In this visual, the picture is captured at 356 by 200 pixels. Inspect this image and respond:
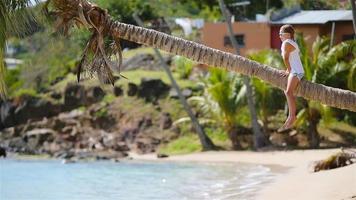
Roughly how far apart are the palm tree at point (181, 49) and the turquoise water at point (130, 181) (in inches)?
197

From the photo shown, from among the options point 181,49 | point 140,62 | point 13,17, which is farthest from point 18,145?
point 181,49

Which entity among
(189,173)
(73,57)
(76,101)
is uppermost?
(73,57)

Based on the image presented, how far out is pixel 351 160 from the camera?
1714 centimetres

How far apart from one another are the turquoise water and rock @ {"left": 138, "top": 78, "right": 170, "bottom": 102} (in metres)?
9.57

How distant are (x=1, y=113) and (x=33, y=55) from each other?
8.37 meters

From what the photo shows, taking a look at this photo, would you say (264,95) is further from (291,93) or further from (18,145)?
(291,93)

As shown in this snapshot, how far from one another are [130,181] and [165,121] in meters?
14.1

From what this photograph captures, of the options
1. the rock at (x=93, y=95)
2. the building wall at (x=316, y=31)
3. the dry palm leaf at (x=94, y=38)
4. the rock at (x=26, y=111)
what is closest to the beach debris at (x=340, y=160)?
the dry palm leaf at (x=94, y=38)

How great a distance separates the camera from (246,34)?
128 feet

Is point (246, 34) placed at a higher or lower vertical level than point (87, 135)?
higher

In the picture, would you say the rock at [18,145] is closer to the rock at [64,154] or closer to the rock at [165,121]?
the rock at [64,154]

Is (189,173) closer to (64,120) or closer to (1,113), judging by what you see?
(64,120)

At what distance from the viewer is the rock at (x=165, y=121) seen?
35.4m

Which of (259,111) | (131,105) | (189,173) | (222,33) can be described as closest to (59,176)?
(189,173)
